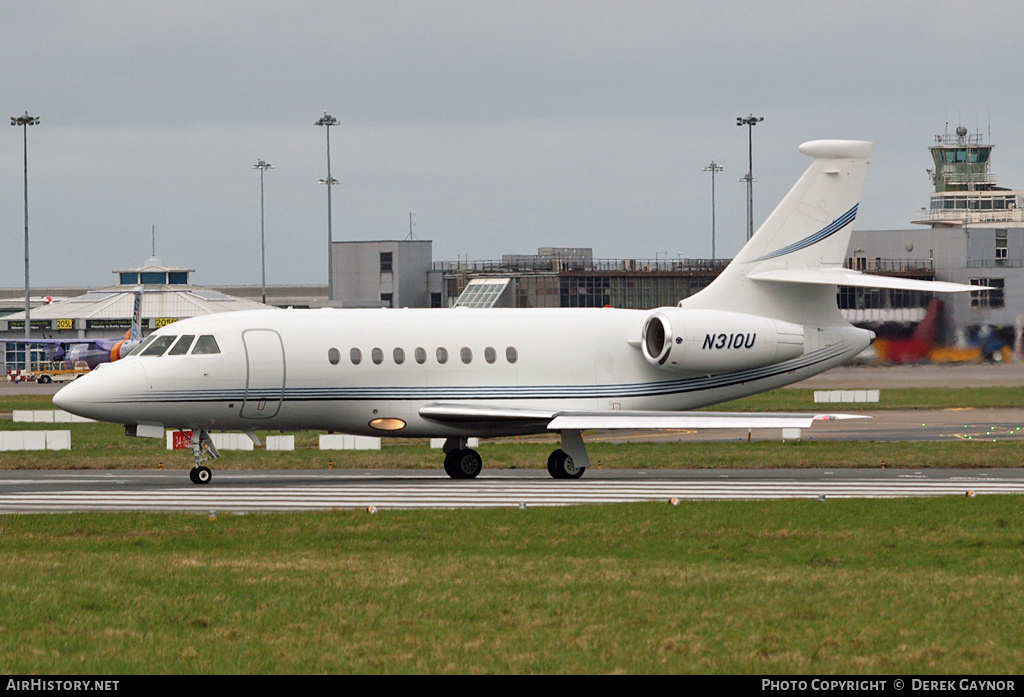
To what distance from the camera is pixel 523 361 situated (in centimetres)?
3175

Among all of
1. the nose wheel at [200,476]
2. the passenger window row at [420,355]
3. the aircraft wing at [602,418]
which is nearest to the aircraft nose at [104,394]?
the nose wheel at [200,476]

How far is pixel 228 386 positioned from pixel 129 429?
211 cm

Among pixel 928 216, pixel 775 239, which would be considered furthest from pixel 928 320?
pixel 928 216

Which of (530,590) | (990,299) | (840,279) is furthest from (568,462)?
(990,299)

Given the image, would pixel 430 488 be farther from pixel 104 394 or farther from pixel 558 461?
pixel 104 394

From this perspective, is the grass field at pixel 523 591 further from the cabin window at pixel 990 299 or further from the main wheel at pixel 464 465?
the cabin window at pixel 990 299

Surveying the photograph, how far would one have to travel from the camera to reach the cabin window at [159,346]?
28.9 meters

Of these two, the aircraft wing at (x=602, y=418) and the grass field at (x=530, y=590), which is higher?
the aircraft wing at (x=602, y=418)

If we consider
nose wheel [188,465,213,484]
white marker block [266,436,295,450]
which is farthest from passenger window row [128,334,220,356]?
white marker block [266,436,295,450]

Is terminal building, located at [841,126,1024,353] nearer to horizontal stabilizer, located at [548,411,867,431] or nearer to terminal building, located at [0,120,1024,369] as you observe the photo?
terminal building, located at [0,120,1024,369]

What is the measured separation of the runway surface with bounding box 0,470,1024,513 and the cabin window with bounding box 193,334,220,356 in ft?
8.83

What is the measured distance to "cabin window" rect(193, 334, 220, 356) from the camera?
95.1ft

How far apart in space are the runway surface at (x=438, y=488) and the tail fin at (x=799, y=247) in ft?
14.6
